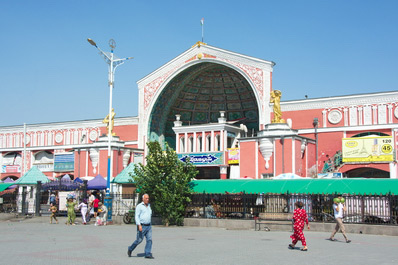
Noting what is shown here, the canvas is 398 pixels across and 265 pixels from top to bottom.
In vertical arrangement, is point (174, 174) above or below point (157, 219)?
above

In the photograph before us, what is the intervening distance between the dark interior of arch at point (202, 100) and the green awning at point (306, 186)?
18480mm

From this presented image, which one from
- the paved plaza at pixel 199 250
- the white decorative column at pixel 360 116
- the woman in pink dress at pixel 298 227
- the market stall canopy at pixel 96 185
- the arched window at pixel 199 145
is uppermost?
the white decorative column at pixel 360 116

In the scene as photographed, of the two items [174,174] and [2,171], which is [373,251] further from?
[2,171]

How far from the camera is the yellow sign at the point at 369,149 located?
34531 mm

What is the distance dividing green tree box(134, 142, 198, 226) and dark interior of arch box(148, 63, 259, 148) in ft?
65.8

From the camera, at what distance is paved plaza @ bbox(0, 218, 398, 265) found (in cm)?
1199

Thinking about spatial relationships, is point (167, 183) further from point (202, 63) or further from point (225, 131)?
point (202, 63)

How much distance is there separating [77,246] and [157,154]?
10820mm

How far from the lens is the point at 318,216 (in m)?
21.9

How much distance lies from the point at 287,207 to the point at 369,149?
15.2 meters

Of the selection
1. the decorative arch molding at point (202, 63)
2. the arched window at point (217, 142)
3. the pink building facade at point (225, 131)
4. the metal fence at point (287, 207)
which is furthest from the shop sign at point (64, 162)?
the metal fence at point (287, 207)

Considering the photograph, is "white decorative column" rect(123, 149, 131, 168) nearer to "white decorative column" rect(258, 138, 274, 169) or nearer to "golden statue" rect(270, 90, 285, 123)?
"white decorative column" rect(258, 138, 274, 169)

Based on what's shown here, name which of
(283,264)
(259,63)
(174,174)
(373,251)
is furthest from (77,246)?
(259,63)

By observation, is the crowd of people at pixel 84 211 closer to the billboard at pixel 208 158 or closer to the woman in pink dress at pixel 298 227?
the woman in pink dress at pixel 298 227
